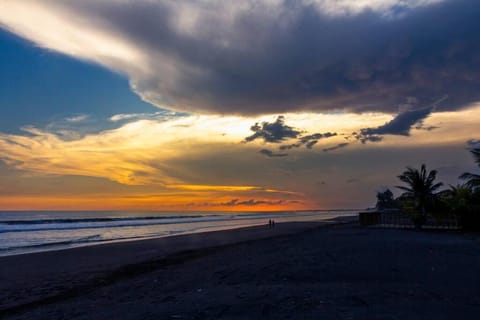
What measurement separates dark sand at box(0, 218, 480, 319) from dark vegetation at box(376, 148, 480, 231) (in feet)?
46.9

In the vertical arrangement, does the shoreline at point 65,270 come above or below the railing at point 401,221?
below

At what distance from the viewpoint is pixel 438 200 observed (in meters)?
34.5

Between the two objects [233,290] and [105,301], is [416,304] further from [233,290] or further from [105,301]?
[105,301]

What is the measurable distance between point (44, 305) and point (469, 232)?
98.9 ft

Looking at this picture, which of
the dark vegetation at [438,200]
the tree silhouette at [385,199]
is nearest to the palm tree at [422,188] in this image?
the dark vegetation at [438,200]

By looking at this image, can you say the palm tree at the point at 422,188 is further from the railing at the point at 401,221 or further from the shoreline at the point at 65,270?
the shoreline at the point at 65,270

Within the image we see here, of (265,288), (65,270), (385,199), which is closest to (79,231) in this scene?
(65,270)

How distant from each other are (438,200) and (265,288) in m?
29.3

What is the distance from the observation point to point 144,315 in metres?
8.66

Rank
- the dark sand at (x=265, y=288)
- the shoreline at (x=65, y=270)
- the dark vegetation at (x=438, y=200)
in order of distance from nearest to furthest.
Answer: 1. the dark sand at (x=265, y=288)
2. the shoreline at (x=65, y=270)
3. the dark vegetation at (x=438, y=200)

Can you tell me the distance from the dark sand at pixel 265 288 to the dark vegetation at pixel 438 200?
563 inches

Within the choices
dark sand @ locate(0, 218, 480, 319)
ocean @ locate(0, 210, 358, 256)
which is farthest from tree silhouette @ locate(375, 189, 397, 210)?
dark sand @ locate(0, 218, 480, 319)

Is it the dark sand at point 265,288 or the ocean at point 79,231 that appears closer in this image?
the dark sand at point 265,288

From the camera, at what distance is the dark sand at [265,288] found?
8297 mm
